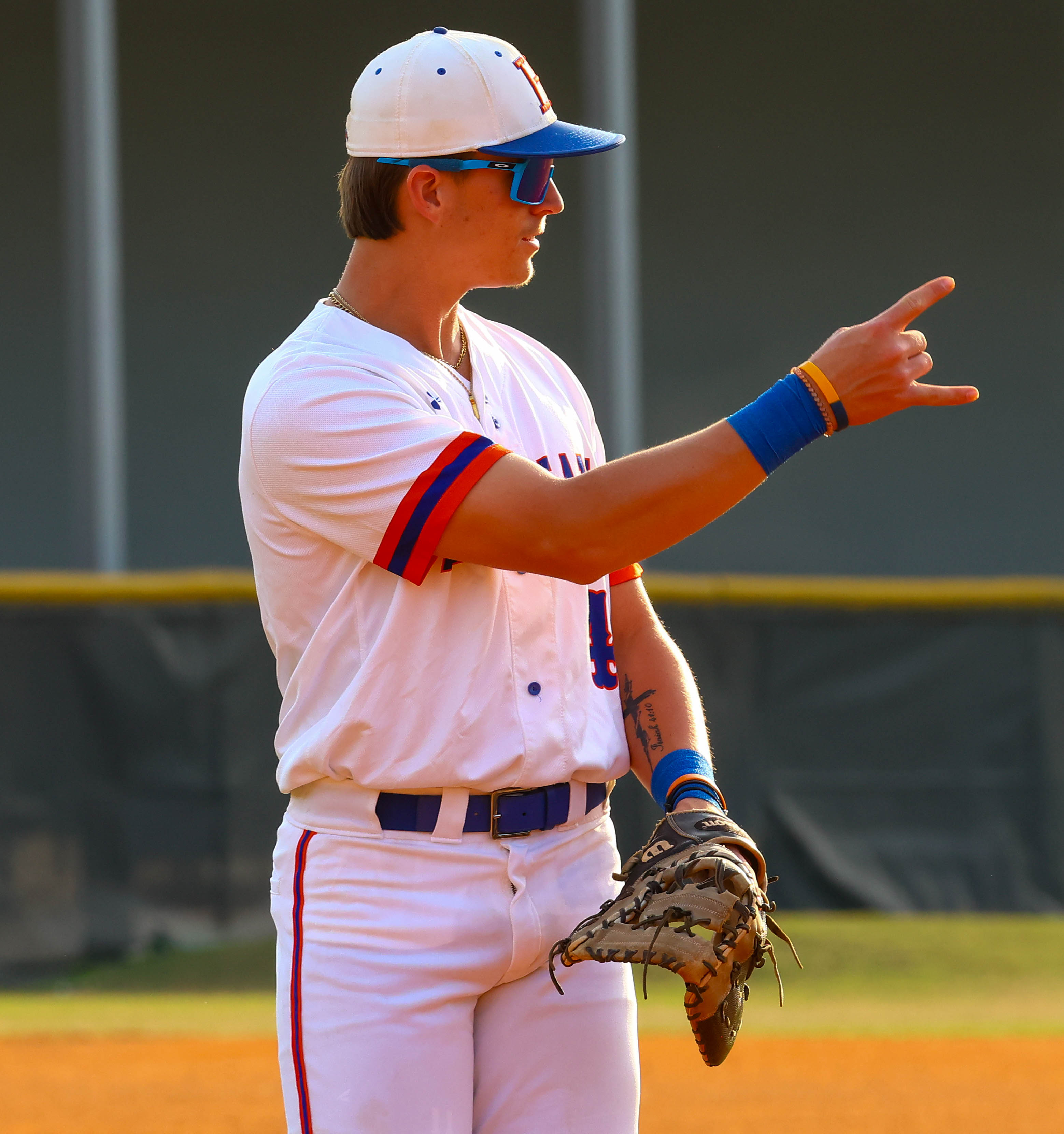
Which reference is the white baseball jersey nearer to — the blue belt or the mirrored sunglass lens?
the blue belt

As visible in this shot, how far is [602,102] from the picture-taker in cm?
657

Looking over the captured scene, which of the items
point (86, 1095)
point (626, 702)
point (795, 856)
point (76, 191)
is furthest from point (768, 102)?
point (626, 702)

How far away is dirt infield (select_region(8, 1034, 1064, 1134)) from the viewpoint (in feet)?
14.0

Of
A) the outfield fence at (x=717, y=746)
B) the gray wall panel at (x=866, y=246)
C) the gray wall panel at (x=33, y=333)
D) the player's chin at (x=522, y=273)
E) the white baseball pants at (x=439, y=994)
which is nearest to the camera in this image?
the white baseball pants at (x=439, y=994)

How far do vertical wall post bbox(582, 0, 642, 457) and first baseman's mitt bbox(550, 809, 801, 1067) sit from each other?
4633mm

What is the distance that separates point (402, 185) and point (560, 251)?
27.6 feet

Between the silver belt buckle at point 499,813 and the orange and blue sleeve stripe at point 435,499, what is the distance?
294 millimetres

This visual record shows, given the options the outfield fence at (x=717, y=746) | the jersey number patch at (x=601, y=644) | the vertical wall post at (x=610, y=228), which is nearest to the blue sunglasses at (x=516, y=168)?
the jersey number patch at (x=601, y=644)

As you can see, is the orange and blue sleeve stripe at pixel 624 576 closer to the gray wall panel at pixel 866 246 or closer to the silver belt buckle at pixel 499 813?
the silver belt buckle at pixel 499 813

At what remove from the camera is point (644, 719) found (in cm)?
211

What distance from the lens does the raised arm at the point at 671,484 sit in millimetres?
1766

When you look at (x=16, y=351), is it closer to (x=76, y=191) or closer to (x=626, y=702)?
Result: (x=76, y=191)

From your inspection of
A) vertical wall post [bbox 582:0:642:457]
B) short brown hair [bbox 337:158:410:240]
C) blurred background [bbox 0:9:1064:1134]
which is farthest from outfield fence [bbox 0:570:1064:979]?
short brown hair [bbox 337:158:410:240]

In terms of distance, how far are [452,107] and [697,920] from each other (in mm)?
991
